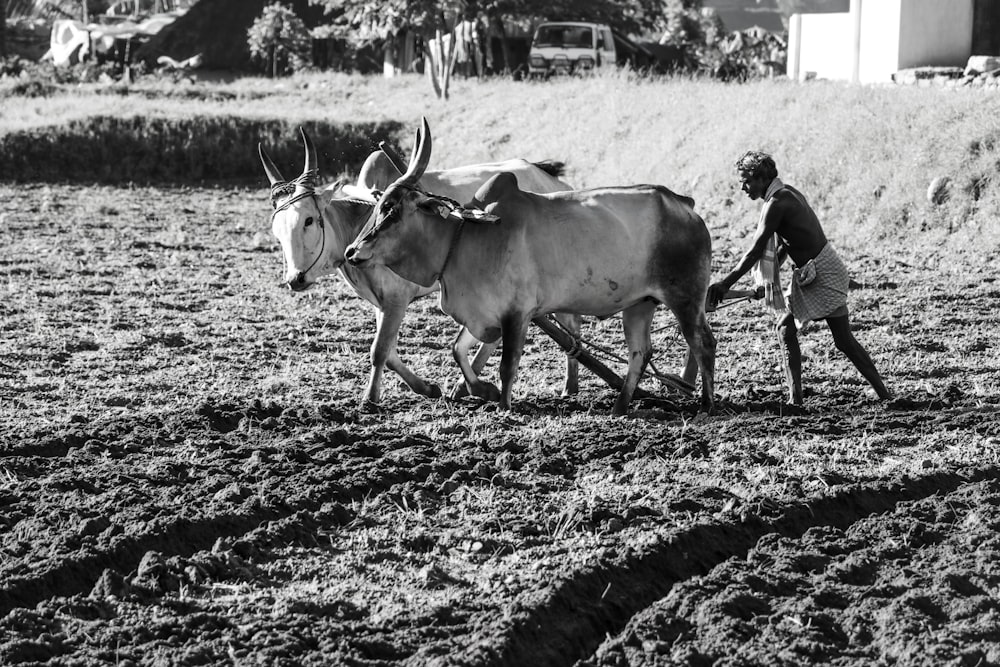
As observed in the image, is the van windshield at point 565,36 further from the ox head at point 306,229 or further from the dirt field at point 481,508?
the ox head at point 306,229

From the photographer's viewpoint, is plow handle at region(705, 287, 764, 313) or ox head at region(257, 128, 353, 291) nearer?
ox head at region(257, 128, 353, 291)

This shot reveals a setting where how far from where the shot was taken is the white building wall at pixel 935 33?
22797 mm

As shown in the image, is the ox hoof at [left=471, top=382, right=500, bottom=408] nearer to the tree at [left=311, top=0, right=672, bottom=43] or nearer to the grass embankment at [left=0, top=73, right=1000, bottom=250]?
the grass embankment at [left=0, top=73, right=1000, bottom=250]

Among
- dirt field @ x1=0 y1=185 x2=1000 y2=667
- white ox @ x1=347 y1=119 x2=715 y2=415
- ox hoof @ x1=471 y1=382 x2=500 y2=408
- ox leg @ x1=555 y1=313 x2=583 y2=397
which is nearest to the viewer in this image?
dirt field @ x1=0 y1=185 x2=1000 y2=667

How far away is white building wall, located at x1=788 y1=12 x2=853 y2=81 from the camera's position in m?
24.4

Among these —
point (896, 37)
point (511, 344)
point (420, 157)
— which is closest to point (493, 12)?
point (896, 37)

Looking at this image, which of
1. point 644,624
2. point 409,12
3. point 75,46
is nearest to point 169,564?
point 644,624

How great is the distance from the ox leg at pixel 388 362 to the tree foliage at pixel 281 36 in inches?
1183

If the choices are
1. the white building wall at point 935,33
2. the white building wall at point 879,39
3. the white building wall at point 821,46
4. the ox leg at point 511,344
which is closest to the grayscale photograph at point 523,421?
the ox leg at point 511,344

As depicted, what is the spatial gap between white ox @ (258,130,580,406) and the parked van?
66.3 feet

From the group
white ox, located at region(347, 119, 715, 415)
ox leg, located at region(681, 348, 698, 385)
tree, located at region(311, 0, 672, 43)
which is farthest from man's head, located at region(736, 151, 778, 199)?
tree, located at region(311, 0, 672, 43)

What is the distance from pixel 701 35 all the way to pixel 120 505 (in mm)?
41047

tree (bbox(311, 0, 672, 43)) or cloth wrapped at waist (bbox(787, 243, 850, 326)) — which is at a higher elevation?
tree (bbox(311, 0, 672, 43))

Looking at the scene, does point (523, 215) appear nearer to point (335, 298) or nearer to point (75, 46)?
point (335, 298)
